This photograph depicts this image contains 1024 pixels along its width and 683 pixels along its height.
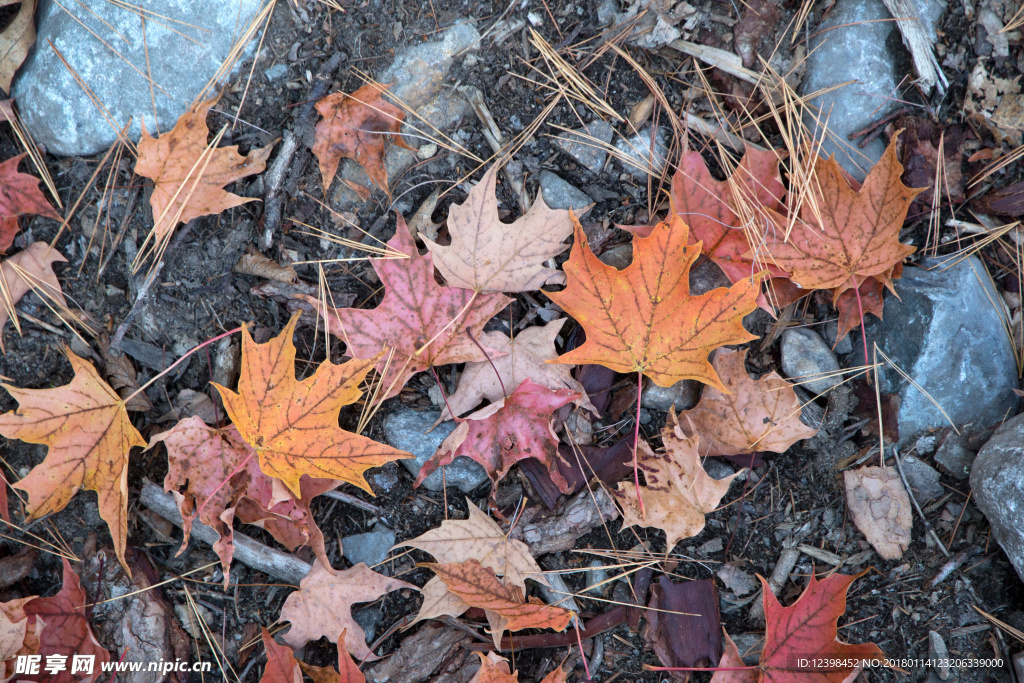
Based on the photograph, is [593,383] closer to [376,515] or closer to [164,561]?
[376,515]

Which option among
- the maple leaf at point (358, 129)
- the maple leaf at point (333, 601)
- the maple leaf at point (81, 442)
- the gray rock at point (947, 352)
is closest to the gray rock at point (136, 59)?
the maple leaf at point (358, 129)

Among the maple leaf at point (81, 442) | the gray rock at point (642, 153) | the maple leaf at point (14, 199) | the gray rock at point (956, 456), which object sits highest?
the maple leaf at point (14, 199)

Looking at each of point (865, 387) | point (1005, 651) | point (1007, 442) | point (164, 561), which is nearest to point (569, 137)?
point (865, 387)

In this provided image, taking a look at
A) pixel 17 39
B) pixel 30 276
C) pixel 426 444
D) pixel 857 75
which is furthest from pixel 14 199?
pixel 857 75

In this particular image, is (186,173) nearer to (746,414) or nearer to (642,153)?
(642,153)

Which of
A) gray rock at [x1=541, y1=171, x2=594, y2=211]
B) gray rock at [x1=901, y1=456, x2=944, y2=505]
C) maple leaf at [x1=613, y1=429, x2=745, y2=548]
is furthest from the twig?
gray rock at [x1=901, y1=456, x2=944, y2=505]

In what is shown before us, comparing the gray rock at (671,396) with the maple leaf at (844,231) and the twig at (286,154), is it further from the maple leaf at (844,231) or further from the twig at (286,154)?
the twig at (286,154)
